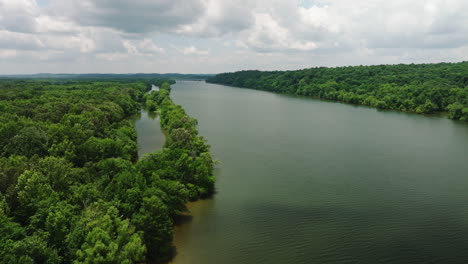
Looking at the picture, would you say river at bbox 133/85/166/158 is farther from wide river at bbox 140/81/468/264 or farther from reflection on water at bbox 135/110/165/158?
wide river at bbox 140/81/468/264

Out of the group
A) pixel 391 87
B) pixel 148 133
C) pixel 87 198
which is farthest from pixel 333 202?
pixel 391 87

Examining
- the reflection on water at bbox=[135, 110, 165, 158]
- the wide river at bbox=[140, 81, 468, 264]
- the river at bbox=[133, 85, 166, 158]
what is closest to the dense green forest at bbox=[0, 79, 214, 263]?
the wide river at bbox=[140, 81, 468, 264]

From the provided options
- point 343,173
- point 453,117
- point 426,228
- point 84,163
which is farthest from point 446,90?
point 84,163

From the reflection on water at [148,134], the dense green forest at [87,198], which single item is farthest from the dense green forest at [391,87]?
the dense green forest at [87,198]

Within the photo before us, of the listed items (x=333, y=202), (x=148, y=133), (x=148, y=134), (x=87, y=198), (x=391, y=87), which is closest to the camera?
(x=87, y=198)

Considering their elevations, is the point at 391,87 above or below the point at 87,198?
above

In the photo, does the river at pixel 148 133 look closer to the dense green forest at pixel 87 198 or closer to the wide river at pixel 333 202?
the wide river at pixel 333 202

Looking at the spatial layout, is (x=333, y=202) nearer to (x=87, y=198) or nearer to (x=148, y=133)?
(x=87, y=198)
